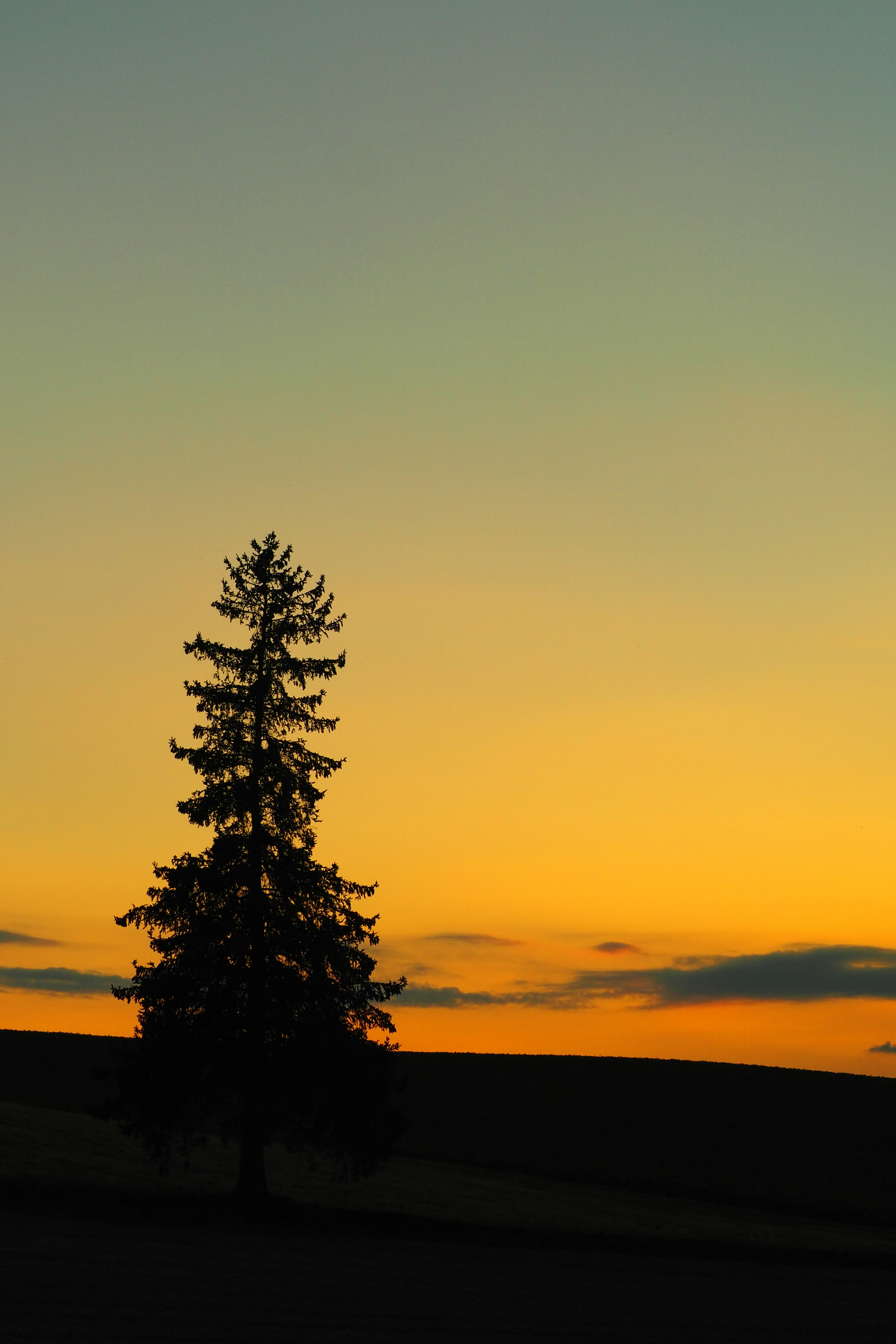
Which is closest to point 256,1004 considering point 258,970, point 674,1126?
point 258,970

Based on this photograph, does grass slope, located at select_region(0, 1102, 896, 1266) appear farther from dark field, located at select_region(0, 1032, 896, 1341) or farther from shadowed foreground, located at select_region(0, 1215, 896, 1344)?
shadowed foreground, located at select_region(0, 1215, 896, 1344)

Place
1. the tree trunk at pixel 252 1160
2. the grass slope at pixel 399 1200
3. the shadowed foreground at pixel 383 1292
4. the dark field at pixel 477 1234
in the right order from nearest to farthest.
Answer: the shadowed foreground at pixel 383 1292, the dark field at pixel 477 1234, the tree trunk at pixel 252 1160, the grass slope at pixel 399 1200

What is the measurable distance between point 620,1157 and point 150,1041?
108 ft

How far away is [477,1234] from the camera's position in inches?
1270

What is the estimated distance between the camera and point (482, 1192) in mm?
40969

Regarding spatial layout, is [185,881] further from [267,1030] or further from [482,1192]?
[482,1192]

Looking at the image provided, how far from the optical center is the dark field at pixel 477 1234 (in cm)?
1909

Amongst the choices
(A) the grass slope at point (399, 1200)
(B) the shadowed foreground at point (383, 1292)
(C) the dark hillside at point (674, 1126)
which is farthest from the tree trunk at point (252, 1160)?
(C) the dark hillside at point (674, 1126)

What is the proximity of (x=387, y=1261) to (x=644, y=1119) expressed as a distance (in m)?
45.3

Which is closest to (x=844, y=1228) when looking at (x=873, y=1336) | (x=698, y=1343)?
(x=873, y=1336)

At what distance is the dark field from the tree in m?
2.51

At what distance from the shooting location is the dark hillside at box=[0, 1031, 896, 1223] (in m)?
52.5

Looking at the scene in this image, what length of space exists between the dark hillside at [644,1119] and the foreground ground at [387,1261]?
5422mm

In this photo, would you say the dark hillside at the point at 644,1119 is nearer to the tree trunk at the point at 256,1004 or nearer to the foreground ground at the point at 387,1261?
the tree trunk at the point at 256,1004
